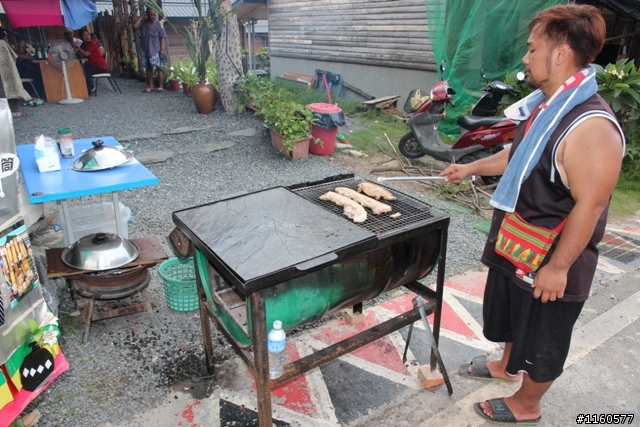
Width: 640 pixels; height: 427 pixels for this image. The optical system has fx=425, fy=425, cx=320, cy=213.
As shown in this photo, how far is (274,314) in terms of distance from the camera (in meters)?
1.99

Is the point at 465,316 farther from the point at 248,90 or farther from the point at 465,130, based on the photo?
the point at 248,90

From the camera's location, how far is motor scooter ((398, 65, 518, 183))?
588 cm

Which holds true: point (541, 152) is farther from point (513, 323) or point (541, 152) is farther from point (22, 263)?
point (22, 263)

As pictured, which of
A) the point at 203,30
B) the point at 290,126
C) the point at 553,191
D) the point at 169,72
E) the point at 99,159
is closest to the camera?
the point at 553,191

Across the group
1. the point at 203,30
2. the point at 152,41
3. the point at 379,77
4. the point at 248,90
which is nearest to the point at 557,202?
the point at 248,90

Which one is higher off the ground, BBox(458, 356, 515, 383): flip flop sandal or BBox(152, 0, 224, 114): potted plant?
BBox(152, 0, 224, 114): potted plant

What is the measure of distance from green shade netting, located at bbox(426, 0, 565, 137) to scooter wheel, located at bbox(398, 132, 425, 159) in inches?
49.7

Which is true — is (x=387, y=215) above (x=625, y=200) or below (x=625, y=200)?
above

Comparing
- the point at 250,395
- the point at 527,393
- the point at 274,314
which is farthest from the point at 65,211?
the point at 527,393

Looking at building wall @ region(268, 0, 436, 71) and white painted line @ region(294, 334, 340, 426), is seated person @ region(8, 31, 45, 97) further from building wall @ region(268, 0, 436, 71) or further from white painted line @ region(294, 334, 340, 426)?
white painted line @ region(294, 334, 340, 426)

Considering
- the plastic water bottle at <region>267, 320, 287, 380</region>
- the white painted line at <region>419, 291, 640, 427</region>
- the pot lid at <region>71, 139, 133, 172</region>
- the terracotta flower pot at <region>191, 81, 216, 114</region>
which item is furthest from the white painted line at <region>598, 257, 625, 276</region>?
the terracotta flower pot at <region>191, 81, 216, 114</region>

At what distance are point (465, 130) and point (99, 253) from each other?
17.1ft

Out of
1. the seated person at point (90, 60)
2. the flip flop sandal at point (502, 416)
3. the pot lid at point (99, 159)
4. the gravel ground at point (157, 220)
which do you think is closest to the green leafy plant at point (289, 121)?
the gravel ground at point (157, 220)

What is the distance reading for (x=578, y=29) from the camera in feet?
5.72
